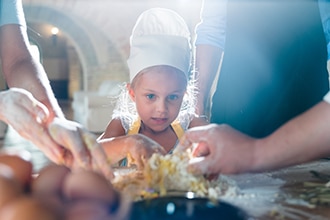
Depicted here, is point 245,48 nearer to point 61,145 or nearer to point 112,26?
point 61,145

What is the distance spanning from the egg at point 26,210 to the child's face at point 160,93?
3.62 feet

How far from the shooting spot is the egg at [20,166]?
642mm

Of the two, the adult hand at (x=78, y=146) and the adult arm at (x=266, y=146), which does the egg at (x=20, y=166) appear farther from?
the adult arm at (x=266, y=146)

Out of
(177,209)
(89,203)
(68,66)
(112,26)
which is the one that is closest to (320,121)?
(177,209)

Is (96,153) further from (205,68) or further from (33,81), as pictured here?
(205,68)

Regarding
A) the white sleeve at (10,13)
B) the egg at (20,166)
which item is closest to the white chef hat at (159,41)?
the white sleeve at (10,13)

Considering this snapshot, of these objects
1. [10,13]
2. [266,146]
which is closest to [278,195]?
[266,146]

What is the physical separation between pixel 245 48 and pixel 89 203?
1.26m

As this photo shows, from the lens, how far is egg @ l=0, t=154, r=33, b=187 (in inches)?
25.3

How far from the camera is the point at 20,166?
70cm

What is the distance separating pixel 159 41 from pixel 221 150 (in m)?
0.74

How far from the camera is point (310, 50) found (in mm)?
1640

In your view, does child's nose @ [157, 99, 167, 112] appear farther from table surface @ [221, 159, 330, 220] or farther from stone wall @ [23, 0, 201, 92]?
stone wall @ [23, 0, 201, 92]

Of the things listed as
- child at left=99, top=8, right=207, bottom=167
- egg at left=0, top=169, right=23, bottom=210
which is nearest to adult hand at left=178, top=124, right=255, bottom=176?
egg at left=0, top=169, right=23, bottom=210
